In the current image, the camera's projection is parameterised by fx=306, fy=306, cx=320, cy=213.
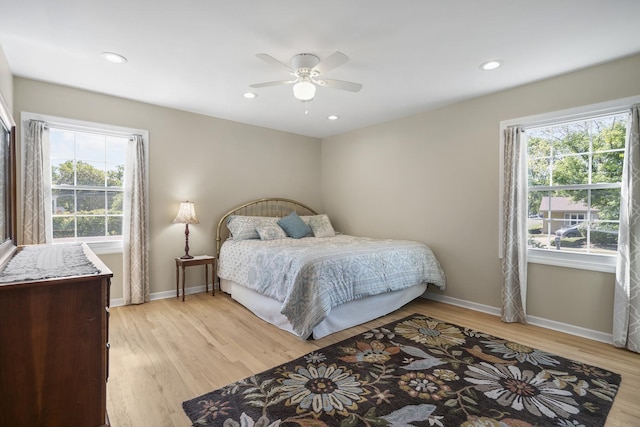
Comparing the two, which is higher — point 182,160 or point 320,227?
point 182,160

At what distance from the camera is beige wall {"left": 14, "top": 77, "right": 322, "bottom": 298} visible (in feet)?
11.6

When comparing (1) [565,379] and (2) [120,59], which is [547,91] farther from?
(2) [120,59]

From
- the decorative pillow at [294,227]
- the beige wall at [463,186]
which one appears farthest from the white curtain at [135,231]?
the beige wall at [463,186]

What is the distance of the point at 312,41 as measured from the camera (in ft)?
8.12

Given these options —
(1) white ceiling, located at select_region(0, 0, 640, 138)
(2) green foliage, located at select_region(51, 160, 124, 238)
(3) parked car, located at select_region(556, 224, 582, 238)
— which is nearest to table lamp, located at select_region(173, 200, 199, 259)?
(2) green foliage, located at select_region(51, 160, 124, 238)

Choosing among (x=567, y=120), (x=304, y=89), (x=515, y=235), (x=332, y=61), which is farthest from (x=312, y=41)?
(x=515, y=235)

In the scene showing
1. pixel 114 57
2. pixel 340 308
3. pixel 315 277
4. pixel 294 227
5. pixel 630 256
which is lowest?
pixel 340 308

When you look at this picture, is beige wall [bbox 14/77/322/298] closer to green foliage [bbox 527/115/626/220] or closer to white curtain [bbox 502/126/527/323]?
white curtain [bbox 502/126/527/323]

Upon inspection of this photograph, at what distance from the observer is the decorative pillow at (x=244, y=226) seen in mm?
4328

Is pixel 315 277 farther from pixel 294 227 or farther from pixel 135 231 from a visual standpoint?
pixel 135 231

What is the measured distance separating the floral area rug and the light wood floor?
12cm

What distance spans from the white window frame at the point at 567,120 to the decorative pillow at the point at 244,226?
3.11 meters

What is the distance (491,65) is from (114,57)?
11.4 ft

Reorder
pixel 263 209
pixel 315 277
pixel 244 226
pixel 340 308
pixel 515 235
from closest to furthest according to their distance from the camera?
pixel 315 277 < pixel 340 308 < pixel 515 235 < pixel 244 226 < pixel 263 209
